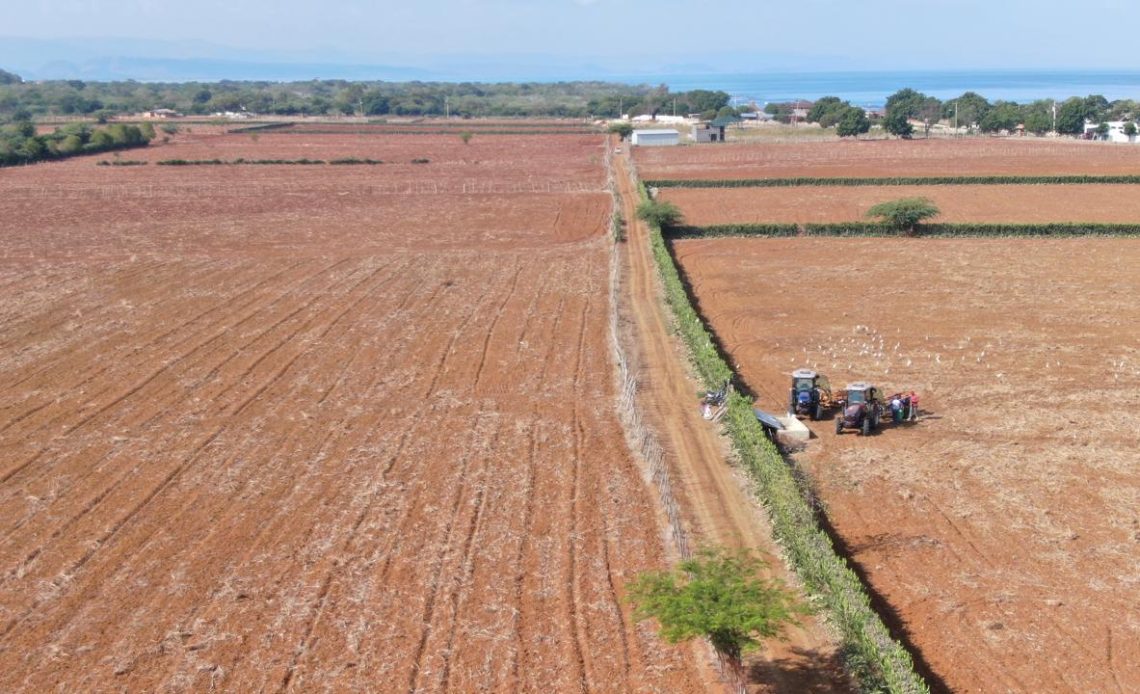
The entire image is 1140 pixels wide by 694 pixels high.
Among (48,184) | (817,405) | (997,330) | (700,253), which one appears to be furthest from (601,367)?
(48,184)

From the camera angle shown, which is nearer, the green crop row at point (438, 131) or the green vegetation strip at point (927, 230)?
the green vegetation strip at point (927, 230)

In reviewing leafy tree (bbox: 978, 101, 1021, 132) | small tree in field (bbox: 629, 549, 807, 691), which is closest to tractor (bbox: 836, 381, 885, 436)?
small tree in field (bbox: 629, 549, 807, 691)

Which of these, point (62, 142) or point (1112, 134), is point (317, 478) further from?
point (1112, 134)

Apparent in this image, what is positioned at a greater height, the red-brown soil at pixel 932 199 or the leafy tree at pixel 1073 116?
the leafy tree at pixel 1073 116

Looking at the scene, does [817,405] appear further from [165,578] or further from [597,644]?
[165,578]

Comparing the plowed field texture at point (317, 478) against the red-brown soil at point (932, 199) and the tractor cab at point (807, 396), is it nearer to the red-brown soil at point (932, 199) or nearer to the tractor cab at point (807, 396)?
the tractor cab at point (807, 396)

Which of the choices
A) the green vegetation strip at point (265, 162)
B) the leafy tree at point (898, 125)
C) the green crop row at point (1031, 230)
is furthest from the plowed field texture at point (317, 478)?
the leafy tree at point (898, 125)

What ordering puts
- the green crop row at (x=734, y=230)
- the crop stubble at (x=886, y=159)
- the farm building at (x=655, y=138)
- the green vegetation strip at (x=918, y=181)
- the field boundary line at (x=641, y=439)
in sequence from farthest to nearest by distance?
the farm building at (x=655, y=138) < the crop stubble at (x=886, y=159) < the green vegetation strip at (x=918, y=181) < the green crop row at (x=734, y=230) < the field boundary line at (x=641, y=439)
